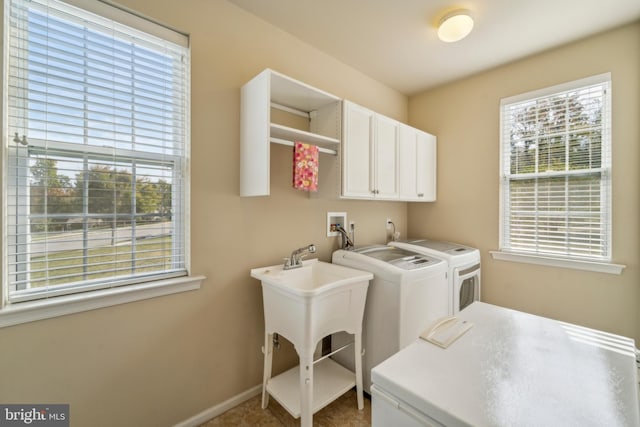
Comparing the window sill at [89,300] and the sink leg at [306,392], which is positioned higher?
the window sill at [89,300]

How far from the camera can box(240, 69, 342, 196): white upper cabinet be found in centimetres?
160

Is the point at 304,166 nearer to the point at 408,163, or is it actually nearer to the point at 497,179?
the point at 408,163

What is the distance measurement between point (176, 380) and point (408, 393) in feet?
4.84

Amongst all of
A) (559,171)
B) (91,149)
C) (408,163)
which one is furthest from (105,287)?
(559,171)

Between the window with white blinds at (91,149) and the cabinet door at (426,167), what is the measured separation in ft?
7.20

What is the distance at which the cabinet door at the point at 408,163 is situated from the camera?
2545 millimetres

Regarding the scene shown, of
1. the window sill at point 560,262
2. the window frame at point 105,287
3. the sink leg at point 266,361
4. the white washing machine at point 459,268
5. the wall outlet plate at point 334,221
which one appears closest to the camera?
the window frame at point 105,287

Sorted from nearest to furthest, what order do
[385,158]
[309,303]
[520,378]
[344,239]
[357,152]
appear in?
1. [520,378]
2. [309,303]
3. [357,152]
4. [385,158]
5. [344,239]

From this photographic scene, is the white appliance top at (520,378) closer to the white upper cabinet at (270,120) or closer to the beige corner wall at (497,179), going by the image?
the white upper cabinet at (270,120)

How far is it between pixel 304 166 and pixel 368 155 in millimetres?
672

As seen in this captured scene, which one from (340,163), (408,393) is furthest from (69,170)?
(408,393)

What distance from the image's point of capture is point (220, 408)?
68.2 inches

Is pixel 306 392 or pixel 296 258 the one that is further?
pixel 296 258

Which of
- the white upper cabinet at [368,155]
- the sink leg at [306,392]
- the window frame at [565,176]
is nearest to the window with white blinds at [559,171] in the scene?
the window frame at [565,176]
